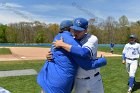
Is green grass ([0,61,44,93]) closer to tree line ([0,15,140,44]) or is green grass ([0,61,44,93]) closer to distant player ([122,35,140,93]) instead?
distant player ([122,35,140,93])

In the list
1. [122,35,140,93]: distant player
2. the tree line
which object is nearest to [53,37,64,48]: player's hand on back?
[122,35,140,93]: distant player

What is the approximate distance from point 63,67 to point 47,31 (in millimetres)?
68048

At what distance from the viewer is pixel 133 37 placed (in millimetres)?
8430

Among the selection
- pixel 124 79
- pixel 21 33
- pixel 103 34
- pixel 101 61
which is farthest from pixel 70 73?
pixel 21 33

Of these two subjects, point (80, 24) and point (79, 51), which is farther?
point (80, 24)

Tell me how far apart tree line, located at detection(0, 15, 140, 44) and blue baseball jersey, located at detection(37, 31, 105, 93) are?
58.7m

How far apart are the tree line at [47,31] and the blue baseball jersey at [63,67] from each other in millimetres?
58672

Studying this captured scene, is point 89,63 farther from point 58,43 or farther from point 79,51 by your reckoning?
point 58,43

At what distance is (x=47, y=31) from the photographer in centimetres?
7112

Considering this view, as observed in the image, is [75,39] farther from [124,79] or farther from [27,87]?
[124,79]

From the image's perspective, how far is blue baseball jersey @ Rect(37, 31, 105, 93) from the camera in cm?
341

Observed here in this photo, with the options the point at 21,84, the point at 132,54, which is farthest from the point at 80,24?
the point at 21,84

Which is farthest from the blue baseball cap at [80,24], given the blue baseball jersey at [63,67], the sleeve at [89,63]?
the sleeve at [89,63]

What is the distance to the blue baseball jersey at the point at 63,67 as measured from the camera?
341cm
